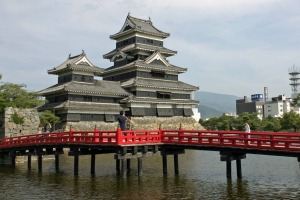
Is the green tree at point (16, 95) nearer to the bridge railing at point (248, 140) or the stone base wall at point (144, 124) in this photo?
the stone base wall at point (144, 124)

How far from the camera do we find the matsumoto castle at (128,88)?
54.7 meters

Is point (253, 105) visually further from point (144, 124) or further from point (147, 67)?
point (144, 124)

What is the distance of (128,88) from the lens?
61656 mm

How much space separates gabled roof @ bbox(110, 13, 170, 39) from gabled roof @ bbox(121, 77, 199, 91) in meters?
10.2

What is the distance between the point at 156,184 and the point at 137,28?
4872cm

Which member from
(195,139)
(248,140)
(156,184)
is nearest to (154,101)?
(195,139)

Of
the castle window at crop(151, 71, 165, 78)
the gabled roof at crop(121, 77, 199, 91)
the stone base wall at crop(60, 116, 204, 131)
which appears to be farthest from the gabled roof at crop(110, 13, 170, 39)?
the stone base wall at crop(60, 116, 204, 131)

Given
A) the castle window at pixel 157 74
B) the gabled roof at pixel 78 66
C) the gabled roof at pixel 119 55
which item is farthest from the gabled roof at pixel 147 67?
the gabled roof at pixel 78 66

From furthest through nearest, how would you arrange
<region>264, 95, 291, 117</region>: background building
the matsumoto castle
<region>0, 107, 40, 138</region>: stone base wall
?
<region>264, 95, 291, 117</region>: background building
the matsumoto castle
<region>0, 107, 40, 138</region>: stone base wall

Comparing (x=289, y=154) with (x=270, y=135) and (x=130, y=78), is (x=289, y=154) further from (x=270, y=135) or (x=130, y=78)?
(x=130, y=78)

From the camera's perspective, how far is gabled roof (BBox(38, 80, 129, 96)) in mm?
53875

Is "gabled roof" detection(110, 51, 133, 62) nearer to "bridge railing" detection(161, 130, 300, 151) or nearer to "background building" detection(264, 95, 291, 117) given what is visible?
"bridge railing" detection(161, 130, 300, 151)

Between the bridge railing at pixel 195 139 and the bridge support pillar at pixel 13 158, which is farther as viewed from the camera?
the bridge support pillar at pixel 13 158

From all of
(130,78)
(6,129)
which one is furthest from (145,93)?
(6,129)
